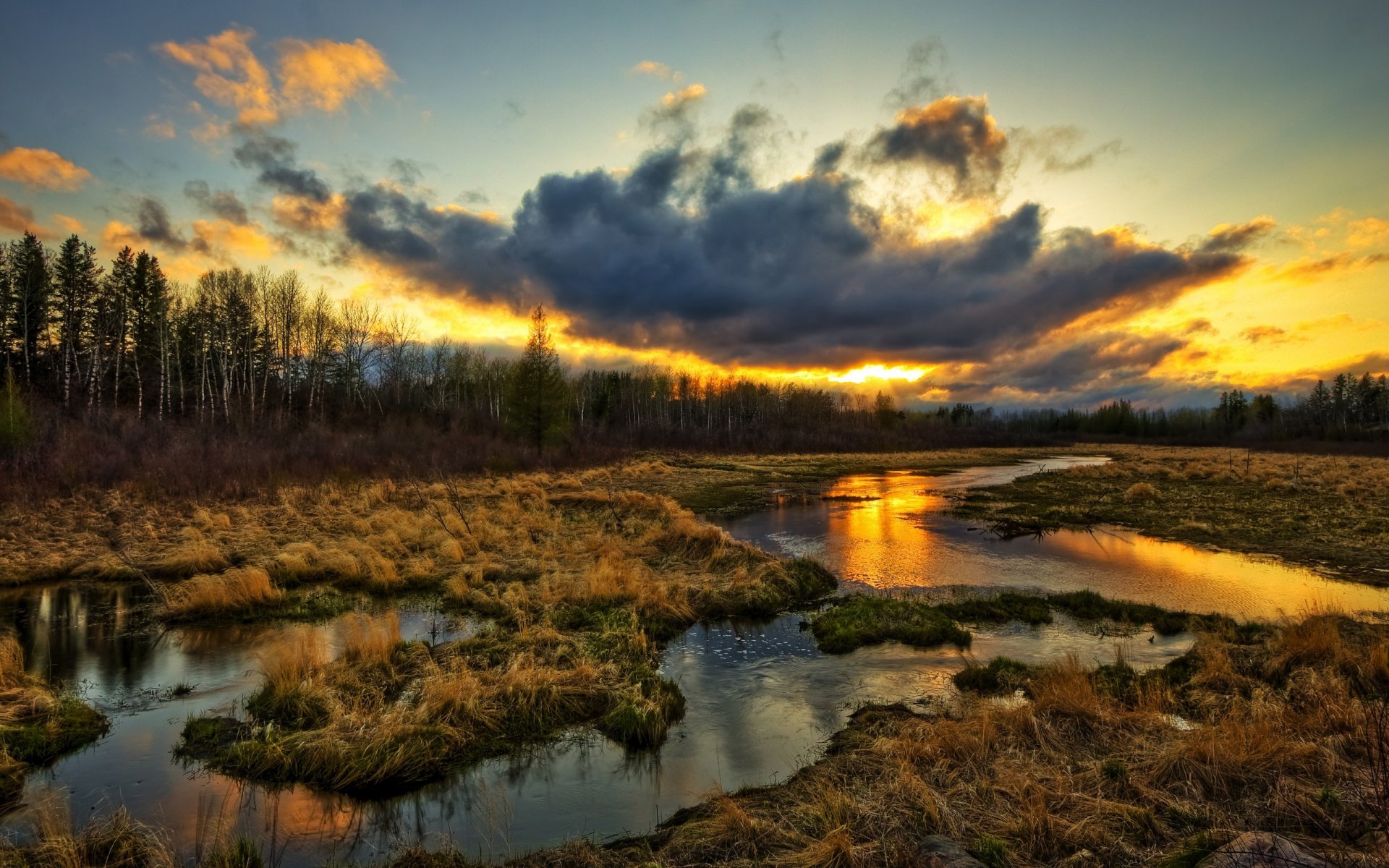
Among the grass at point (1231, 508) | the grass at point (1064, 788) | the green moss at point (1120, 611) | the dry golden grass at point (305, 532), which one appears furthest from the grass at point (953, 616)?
the dry golden grass at point (305, 532)

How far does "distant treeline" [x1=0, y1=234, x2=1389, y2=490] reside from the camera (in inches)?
1189

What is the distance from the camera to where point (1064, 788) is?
21.0ft

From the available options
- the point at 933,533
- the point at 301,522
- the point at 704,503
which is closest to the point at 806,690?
the point at 933,533

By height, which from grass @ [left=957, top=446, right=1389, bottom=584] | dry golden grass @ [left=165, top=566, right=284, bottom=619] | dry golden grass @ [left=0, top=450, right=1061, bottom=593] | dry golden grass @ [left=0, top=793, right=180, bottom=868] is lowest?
grass @ [left=957, top=446, right=1389, bottom=584]

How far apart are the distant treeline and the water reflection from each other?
2327 centimetres

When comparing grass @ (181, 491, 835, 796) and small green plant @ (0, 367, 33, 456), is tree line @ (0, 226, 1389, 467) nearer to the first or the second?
small green plant @ (0, 367, 33, 456)

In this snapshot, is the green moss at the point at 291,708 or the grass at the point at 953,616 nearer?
the green moss at the point at 291,708

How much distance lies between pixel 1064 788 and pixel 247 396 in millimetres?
75579

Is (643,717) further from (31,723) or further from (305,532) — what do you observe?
(305,532)

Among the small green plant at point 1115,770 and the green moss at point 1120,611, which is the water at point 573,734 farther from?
the small green plant at point 1115,770

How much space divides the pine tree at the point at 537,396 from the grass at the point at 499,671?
2903 cm

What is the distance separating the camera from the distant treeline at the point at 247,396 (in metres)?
30.2

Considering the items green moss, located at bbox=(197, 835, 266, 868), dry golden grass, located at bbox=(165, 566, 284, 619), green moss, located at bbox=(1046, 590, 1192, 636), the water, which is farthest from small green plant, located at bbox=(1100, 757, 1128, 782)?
dry golden grass, located at bbox=(165, 566, 284, 619)

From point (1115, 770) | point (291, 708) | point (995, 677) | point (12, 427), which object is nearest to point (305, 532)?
point (291, 708)
